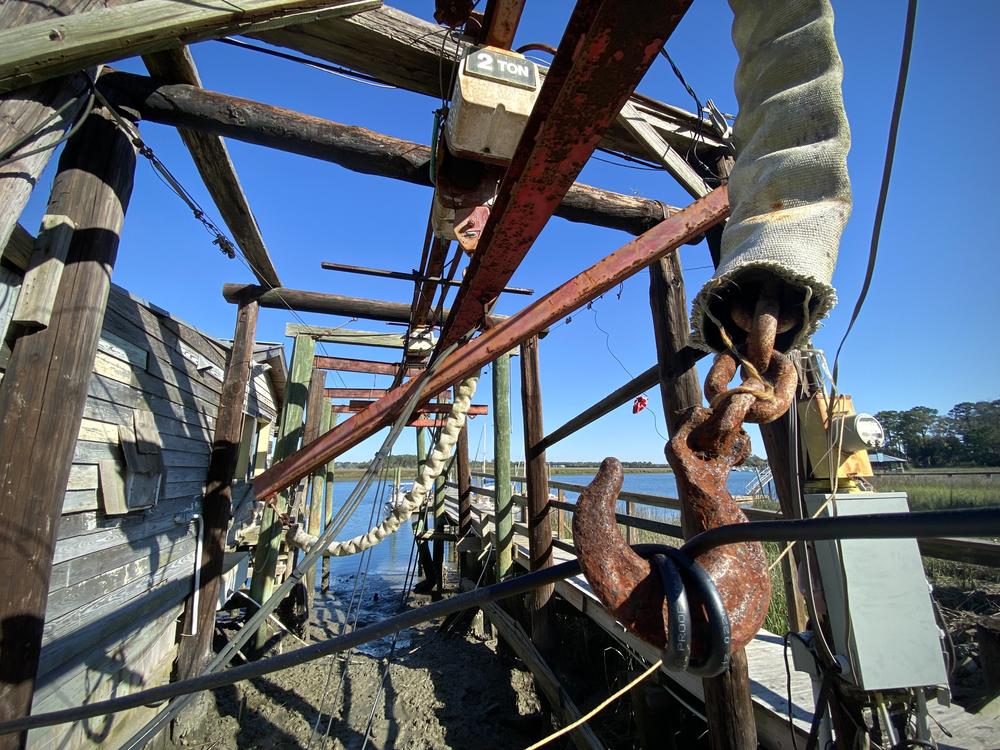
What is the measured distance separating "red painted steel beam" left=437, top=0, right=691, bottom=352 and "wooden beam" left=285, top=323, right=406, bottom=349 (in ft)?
14.7

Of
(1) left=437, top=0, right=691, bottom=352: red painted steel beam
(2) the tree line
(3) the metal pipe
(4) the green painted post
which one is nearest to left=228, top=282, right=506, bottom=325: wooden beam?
(4) the green painted post

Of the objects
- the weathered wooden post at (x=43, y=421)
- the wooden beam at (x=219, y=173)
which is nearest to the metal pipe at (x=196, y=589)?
the weathered wooden post at (x=43, y=421)

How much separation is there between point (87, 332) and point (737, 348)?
2.79m

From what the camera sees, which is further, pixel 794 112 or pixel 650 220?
pixel 650 220

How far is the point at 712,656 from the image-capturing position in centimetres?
53

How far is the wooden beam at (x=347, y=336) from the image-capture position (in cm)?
643

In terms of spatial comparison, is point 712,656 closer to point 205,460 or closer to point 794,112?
point 794,112

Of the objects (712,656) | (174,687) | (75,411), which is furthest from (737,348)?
(75,411)

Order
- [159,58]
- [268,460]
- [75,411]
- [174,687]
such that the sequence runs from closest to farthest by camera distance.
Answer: [174,687] < [75,411] < [159,58] < [268,460]

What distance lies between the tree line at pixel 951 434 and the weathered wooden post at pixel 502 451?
46.2 metres

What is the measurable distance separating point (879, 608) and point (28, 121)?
415cm

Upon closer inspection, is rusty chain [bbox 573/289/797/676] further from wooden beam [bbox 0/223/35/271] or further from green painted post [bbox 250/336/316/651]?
green painted post [bbox 250/336/316/651]

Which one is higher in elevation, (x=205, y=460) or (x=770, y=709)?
(x=205, y=460)

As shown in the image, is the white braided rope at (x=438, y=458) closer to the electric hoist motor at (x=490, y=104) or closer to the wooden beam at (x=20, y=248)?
the electric hoist motor at (x=490, y=104)
